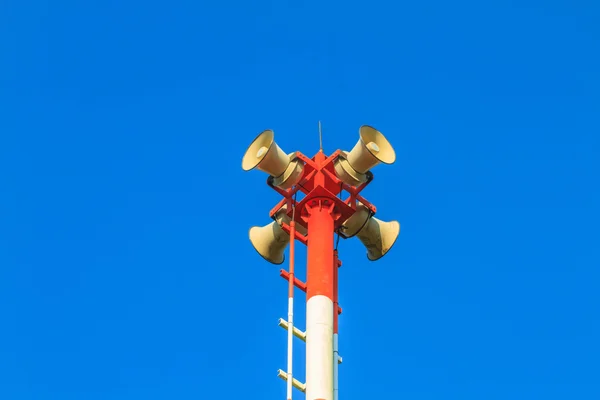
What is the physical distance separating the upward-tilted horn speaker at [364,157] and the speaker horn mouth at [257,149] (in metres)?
2.14

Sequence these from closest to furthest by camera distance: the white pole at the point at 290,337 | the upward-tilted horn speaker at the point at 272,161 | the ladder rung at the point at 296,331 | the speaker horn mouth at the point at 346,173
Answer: the white pole at the point at 290,337 < the ladder rung at the point at 296,331 < the upward-tilted horn speaker at the point at 272,161 < the speaker horn mouth at the point at 346,173

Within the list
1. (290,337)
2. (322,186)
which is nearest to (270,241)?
(322,186)

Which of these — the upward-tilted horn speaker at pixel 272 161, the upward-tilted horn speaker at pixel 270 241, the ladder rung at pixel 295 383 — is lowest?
the ladder rung at pixel 295 383

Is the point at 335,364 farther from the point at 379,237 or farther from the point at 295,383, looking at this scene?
the point at 379,237

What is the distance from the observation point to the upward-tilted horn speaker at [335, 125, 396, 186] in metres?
35.4

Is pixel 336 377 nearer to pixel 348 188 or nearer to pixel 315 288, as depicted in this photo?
pixel 315 288

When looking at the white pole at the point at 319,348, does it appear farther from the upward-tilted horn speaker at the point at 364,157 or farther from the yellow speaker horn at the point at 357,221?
the upward-tilted horn speaker at the point at 364,157

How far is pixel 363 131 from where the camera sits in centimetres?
3562

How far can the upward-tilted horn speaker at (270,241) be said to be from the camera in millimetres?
36750

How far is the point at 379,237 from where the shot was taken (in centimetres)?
3703

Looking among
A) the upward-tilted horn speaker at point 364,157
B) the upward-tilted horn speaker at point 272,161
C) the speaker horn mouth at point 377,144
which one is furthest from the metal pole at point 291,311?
the speaker horn mouth at point 377,144

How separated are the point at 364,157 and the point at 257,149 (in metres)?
3.08

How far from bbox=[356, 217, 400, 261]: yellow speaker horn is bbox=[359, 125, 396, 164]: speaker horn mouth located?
6.81 ft

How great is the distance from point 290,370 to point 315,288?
2.84 meters
